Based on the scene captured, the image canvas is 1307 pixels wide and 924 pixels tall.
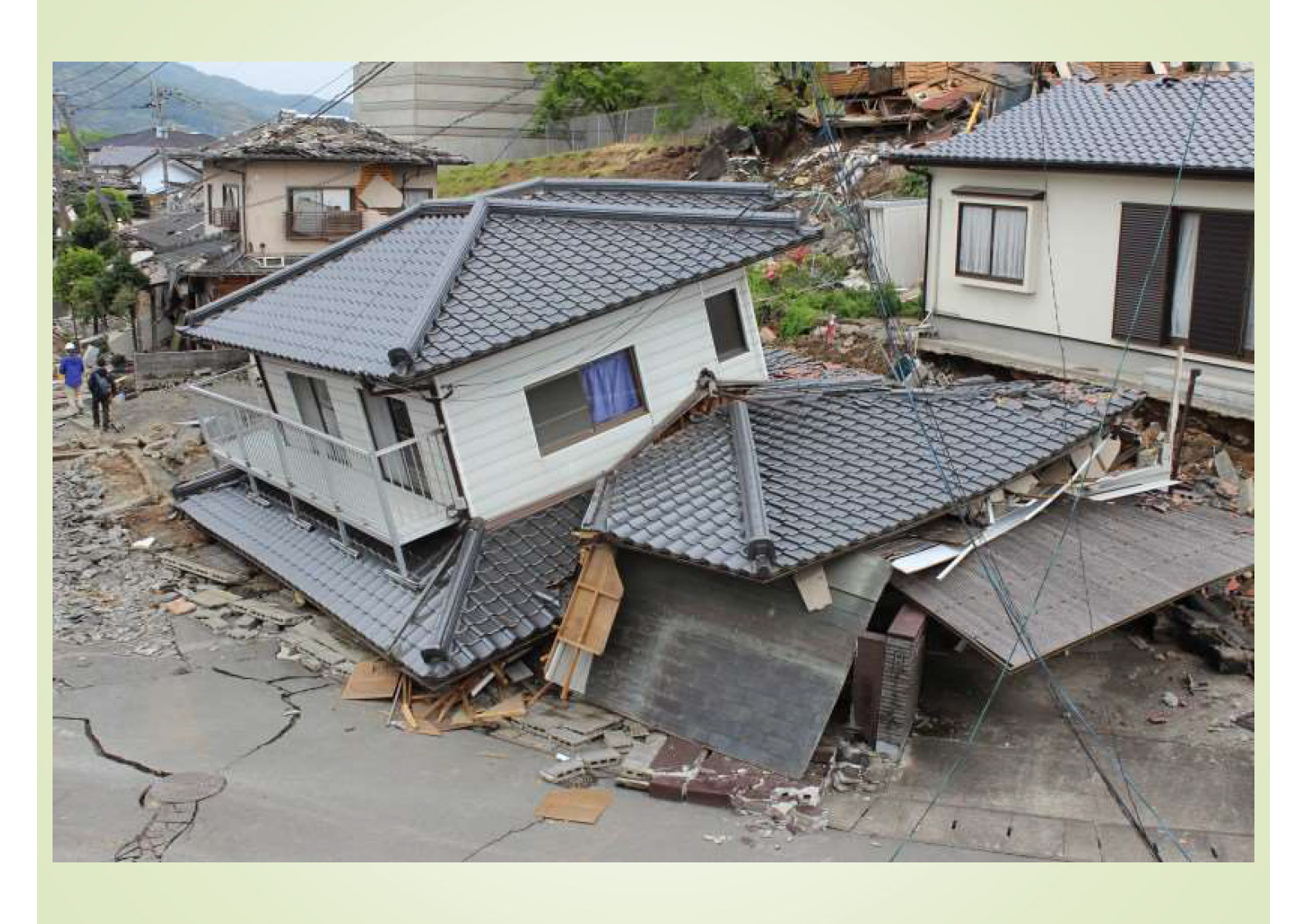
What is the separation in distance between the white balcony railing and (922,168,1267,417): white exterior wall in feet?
35.6

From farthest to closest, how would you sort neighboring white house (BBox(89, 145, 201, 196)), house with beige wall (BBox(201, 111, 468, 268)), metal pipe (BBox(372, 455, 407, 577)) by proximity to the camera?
neighboring white house (BBox(89, 145, 201, 196)) < house with beige wall (BBox(201, 111, 468, 268)) < metal pipe (BBox(372, 455, 407, 577))

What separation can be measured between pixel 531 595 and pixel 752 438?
300cm

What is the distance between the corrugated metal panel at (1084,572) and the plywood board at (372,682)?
5.70 metres

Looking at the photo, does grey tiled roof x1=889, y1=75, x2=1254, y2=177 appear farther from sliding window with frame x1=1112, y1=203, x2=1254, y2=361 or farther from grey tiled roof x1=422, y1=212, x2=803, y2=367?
grey tiled roof x1=422, y1=212, x2=803, y2=367

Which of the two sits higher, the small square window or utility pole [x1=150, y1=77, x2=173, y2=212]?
utility pole [x1=150, y1=77, x2=173, y2=212]

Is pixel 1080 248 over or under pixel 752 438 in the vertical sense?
over

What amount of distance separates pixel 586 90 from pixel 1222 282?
116 feet

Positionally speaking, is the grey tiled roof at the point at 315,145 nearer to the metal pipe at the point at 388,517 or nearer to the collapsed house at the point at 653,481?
the collapsed house at the point at 653,481

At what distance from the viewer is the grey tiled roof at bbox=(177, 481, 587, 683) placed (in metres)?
11.4

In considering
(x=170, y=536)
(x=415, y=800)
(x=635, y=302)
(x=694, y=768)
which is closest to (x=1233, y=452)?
(x=635, y=302)

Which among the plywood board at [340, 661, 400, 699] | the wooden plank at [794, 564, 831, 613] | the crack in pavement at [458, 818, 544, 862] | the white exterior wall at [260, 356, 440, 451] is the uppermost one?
the white exterior wall at [260, 356, 440, 451]

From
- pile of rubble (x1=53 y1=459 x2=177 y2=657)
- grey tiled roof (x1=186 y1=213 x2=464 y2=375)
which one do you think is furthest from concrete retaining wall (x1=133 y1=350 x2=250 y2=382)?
grey tiled roof (x1=186 y1=213 x2=464 y2=375)

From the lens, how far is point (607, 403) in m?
13.2

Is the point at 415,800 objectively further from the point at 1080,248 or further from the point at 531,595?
the point at 1080,248
